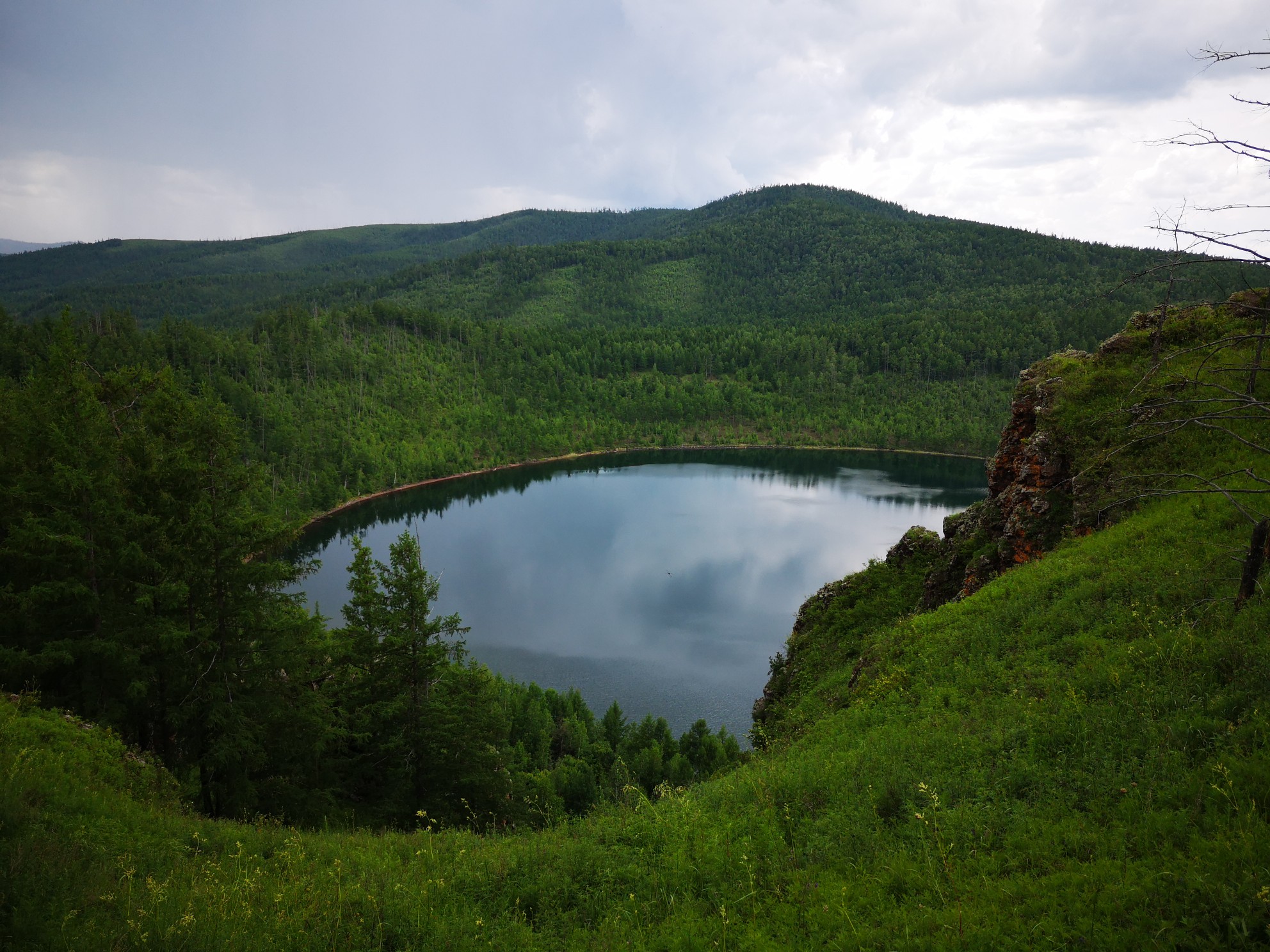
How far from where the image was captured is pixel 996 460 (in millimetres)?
19703

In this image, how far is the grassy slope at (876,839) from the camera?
5.65m

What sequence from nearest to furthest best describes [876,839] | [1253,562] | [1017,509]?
[876,839], [1253,562], [1017,509]

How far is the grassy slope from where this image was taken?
223 inches

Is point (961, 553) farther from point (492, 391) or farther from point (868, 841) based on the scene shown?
point (492, 391)

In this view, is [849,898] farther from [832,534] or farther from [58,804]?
[832,534]

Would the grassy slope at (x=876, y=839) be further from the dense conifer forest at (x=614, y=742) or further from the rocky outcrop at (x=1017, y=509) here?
the rocky outcrop at (x=1017, y=509)

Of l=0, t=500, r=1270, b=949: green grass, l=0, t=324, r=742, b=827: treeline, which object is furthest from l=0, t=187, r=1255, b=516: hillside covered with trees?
l=0, t=500, r=1270, b=949: green grass

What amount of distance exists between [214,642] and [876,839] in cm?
1414

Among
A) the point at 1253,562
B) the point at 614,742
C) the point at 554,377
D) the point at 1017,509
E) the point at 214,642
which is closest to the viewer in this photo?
the point at 1253,562

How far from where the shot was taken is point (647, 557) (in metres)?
59.4

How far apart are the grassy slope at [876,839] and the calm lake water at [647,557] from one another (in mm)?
23338

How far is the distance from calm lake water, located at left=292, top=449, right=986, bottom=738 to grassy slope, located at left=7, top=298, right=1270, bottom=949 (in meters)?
23.3

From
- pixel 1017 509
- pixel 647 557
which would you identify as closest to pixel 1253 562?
pixel 1017 509

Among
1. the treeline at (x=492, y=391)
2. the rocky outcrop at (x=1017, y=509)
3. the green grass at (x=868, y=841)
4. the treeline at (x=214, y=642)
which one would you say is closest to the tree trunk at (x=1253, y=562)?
the green grass at (x=868, y=841)
